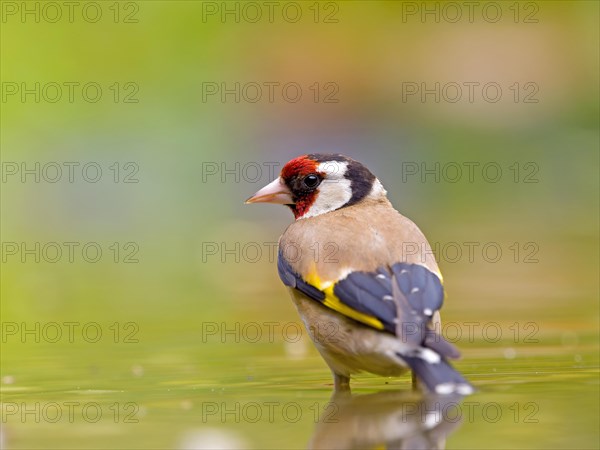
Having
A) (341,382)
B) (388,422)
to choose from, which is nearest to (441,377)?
(388,422)

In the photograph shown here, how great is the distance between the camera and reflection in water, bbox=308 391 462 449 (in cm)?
524

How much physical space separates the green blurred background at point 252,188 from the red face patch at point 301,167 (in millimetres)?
1176

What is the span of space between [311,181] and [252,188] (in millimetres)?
11101

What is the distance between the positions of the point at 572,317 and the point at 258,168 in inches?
450

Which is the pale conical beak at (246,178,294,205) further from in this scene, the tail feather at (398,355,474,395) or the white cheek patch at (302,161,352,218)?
the tail feather at (398,355,474,395)

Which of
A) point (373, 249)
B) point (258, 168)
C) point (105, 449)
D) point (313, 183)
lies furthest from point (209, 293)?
point (258, 168)

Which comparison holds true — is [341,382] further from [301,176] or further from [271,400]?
[301,176]

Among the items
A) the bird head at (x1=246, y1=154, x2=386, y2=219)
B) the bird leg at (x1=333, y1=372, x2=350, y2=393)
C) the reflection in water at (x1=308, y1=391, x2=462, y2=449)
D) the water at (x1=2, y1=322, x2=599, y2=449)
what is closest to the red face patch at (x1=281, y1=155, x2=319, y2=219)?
the bird head at (x1=246, y1=154, x2=386, y2=219)

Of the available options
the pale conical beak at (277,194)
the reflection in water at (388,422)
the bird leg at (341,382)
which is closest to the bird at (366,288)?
the bird leg at (341,382)

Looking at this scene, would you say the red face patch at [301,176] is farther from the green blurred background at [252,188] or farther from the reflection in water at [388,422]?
the reflection in water at [388,422]

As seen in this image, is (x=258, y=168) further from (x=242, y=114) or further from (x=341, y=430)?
(x=341, y=430)

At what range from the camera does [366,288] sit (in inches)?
263

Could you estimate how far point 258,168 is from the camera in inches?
803

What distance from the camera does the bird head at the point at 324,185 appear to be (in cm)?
829
